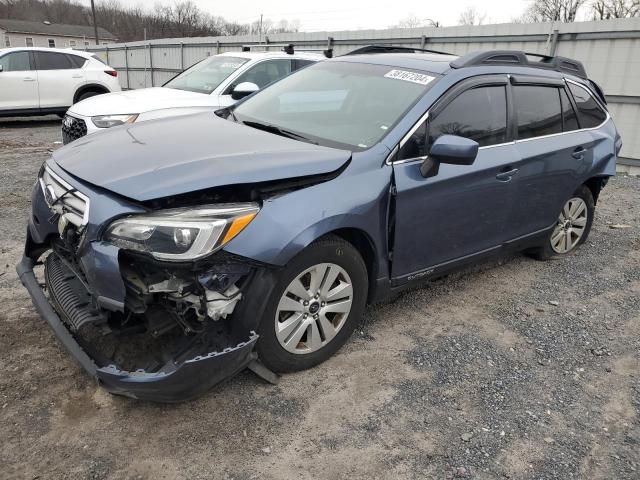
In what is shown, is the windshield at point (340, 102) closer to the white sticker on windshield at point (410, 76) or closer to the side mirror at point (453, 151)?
the white sticker on windshield at point (410, 76)

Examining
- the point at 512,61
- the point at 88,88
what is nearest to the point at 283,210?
the point at 512,61

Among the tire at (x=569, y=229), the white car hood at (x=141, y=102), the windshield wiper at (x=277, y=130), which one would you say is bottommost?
the tire at (x=569, y=229)

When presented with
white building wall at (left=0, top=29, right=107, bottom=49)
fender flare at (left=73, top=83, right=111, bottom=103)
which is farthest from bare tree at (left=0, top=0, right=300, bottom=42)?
fender flare at (left=73, top=83, right=111, bottom=103)

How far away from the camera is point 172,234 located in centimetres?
237

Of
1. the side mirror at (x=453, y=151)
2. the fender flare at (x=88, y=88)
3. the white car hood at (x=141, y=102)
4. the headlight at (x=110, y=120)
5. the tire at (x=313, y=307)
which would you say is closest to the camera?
the tire at (x=313, y=307)

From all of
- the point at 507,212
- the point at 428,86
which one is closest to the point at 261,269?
the point at 428,86

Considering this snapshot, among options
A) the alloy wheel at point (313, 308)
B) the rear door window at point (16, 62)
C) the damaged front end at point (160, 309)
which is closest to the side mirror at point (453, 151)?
the alloy wheel at point (313, 308)

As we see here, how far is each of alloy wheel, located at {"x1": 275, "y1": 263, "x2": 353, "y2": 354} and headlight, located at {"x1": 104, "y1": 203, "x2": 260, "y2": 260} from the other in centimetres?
51

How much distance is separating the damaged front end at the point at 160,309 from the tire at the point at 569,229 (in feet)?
10.6

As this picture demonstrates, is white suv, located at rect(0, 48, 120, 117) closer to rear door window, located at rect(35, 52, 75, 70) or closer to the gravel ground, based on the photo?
rear door window, located at rect(35, 52, 75, 70)

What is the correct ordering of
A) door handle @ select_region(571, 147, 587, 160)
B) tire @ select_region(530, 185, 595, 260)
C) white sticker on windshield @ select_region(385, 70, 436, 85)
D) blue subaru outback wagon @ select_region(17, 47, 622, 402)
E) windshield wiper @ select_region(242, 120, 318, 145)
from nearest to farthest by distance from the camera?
1. blue subaru outback wagon @ select_region(17, 47, 622, 402)
2. windshield wiper @ select_region(242, 120, 318, 145)
3. white sticker on windshield @ select_region(385, 70, 436, 85)
4. door handle @ select_region(571, 147, 587, 160)
5. tire @ select_region(530, 185, 595, 260)

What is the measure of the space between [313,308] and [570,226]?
3198 millimetres

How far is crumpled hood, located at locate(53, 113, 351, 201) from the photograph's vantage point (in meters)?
2.48

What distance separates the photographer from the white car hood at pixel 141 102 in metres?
6.55
